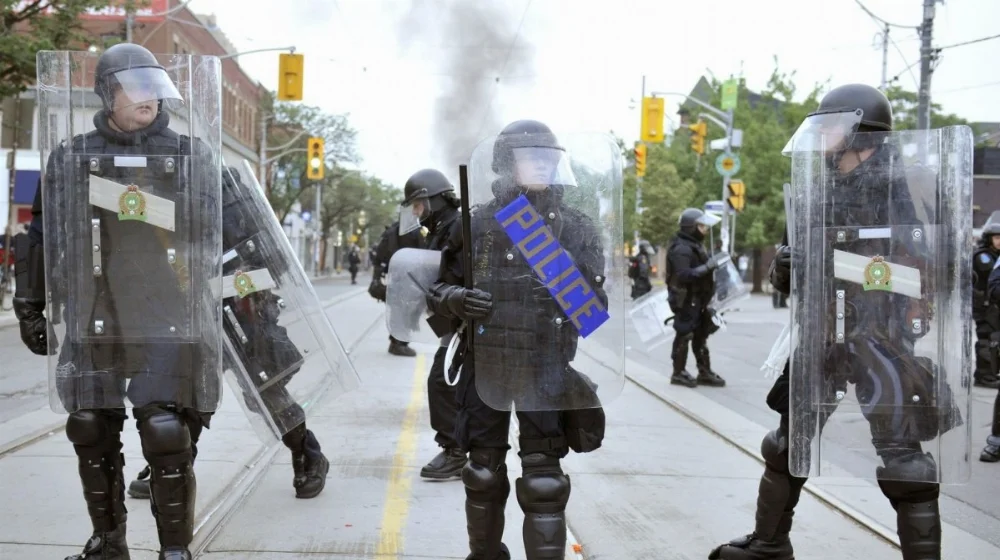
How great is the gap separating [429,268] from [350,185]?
6401 cm

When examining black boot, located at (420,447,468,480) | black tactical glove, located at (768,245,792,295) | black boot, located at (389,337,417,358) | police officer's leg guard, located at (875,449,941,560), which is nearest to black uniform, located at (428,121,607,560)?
black tactical glove, located at (768,245,792,295)

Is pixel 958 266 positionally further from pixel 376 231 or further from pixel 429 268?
pixel 376 231

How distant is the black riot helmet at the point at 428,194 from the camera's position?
210 inches

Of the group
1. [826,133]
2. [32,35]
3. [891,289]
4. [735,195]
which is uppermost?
[32,35]

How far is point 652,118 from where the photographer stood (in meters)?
26.2

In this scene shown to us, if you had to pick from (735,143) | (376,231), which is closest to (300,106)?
(735,143)

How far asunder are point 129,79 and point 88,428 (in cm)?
123

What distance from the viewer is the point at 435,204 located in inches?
210

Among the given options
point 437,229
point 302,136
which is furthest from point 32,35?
point 302,136

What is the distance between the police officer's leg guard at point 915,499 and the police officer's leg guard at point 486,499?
1299mm

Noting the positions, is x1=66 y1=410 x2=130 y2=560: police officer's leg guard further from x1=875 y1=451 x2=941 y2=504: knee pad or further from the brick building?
the brick building

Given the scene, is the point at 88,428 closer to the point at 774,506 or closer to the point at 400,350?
the point at 774,506

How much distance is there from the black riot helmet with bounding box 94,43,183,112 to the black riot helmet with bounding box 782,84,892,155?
216 centimetres

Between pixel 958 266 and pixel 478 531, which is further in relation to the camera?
pixel 478 531
